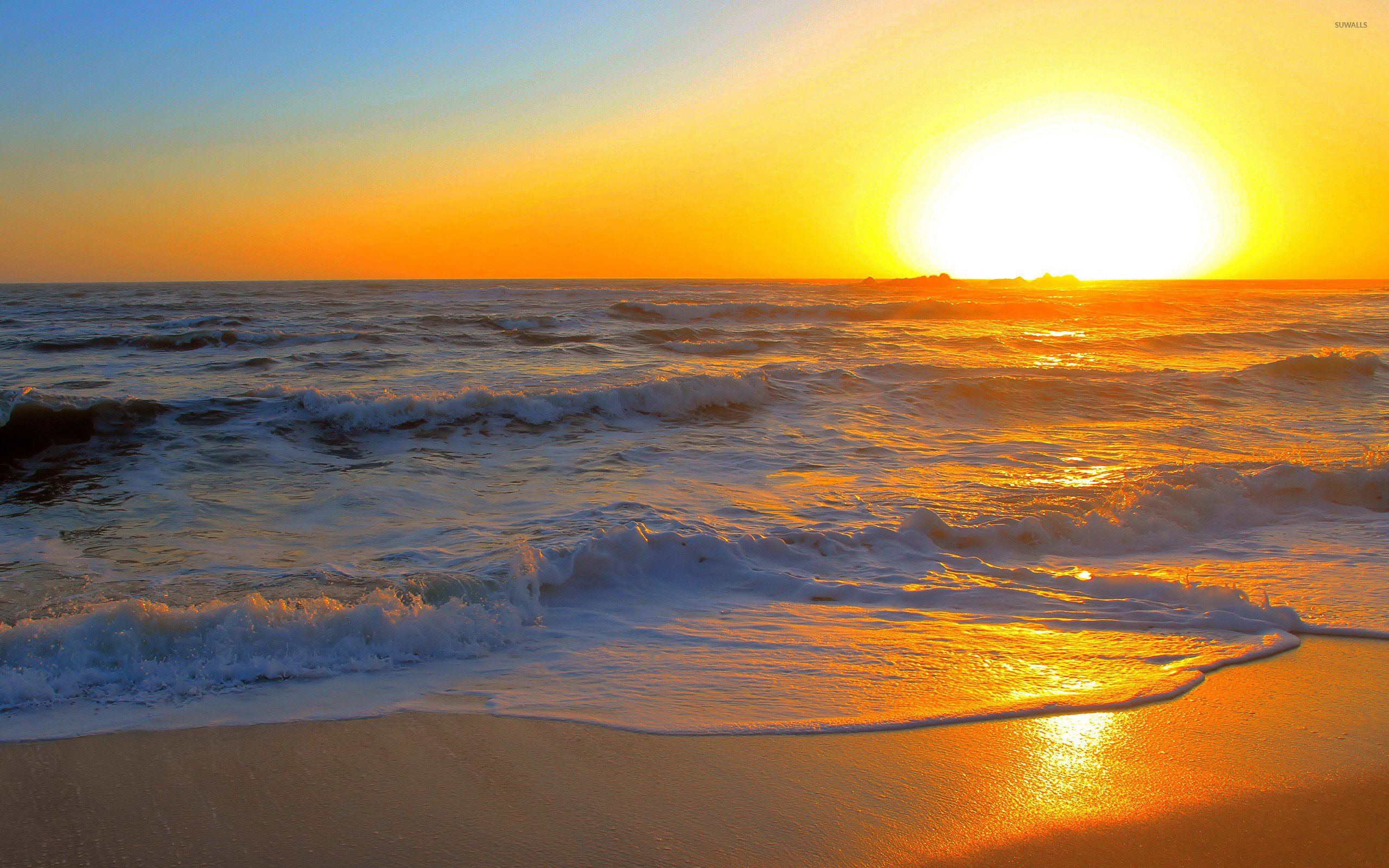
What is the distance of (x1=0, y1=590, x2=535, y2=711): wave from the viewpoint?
3.35m

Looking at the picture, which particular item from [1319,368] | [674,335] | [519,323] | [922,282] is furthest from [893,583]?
[922,282]

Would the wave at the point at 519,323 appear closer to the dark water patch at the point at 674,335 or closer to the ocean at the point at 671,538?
the dark water patch at the point at 674,335

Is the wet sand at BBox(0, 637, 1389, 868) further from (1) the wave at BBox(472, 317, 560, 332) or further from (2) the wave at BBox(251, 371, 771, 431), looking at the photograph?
(1) the wave at BBox(472, 317, 560, 332)

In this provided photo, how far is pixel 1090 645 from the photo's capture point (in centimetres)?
386

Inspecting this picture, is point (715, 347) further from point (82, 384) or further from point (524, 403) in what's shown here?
point (82, 384)

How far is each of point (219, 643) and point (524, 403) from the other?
285 inches

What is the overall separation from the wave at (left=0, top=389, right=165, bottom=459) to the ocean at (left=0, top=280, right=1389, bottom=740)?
0.04 meters

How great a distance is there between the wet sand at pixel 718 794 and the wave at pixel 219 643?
0.49 m

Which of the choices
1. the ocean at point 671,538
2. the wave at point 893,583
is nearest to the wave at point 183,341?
the ocean at point 671,538

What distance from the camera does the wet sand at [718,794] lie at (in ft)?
7.55

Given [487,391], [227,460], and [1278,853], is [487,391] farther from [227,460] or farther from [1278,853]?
[1278,853]

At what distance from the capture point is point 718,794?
260 cm

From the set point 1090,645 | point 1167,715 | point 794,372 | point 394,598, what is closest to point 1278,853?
point 1167,715

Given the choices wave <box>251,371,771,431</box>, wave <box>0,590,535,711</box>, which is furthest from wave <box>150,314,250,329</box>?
wave <box>0,590,535,711</box>
